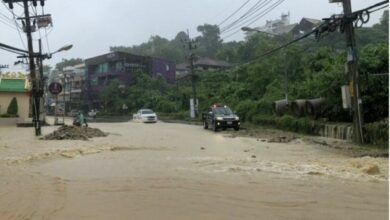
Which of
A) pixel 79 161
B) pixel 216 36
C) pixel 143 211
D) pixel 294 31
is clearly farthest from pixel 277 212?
pixel 216 36

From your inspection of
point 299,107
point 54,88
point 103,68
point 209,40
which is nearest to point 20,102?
point 54,88

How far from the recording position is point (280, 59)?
45.6 meters

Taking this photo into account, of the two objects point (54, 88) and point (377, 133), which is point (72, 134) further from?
point (377, 133)

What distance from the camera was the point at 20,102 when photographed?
47.8 meters

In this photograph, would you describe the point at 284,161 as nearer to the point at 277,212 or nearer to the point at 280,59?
the point at 277,212

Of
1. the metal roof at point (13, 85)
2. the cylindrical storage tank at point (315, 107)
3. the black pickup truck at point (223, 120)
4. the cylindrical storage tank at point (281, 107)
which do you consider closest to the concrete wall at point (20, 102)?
the metal roof at point (13, 85)

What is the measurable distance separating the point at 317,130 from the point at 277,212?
18.8 metres

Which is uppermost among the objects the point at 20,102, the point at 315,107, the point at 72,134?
the point at 20,102

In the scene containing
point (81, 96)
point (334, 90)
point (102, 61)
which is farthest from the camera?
point (81, 96)

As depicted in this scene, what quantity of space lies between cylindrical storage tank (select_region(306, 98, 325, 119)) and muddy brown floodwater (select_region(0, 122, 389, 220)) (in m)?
9.96

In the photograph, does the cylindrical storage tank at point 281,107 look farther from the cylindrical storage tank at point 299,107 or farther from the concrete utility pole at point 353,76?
the concrete utility pole at point 353,76

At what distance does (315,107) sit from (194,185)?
61.6 ft

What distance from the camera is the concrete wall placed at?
156 ft

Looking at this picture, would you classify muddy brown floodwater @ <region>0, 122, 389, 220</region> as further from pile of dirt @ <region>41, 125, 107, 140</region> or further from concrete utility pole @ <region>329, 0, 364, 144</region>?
pile of dirt @ <region>41, 125, 107, 140</region>
